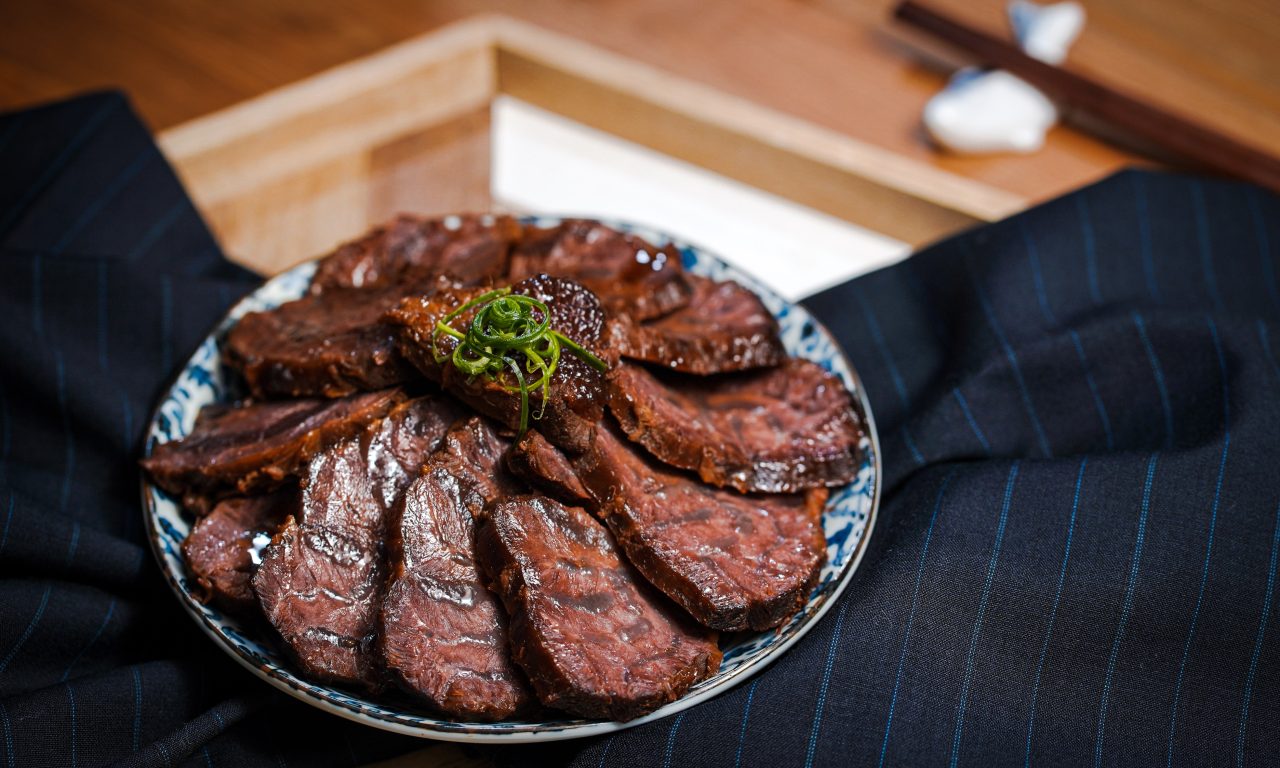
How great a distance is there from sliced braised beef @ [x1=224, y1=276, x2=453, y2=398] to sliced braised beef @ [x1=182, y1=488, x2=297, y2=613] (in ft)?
1.03

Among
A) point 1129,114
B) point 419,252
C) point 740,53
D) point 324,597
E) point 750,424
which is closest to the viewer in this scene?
point 324,597

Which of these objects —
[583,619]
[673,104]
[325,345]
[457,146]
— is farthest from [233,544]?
[673,104]

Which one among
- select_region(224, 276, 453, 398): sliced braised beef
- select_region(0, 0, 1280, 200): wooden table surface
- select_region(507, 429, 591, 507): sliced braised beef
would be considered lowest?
select_region(507, 429, 591, 507): sliced braised beef

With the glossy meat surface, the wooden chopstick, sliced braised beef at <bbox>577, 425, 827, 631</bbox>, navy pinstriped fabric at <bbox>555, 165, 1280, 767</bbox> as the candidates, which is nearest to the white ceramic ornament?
the wooden chopstick

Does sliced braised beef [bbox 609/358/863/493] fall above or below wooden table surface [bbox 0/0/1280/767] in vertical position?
below

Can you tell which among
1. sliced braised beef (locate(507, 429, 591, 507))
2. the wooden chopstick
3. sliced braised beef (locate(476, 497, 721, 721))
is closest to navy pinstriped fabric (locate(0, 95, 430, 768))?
sliced braised beef (locate(476, 497, 721, 721))

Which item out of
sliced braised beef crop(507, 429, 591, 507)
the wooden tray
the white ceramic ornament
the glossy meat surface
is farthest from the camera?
the white ceramic ornament

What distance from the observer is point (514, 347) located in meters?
2.64

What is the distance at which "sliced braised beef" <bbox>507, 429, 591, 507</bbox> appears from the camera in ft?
8.71

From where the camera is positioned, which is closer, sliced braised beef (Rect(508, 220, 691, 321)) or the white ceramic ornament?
sliced braised beef (Rect(508, 220, 691, 321))

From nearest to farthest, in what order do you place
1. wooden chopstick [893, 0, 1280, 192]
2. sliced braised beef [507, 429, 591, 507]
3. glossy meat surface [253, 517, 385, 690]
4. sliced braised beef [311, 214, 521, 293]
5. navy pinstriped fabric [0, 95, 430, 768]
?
glossy meat surface [253, 517, 385, 690] < sliced braised beef [507, 429, 591, 507] < navy pinstriped fabric [0, 95, 430, 768] < sliced braised beef [311, 214, 521, 293] < wooden chopstick [893, 0, 1280, 192]

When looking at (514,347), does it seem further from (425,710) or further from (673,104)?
(673,104)

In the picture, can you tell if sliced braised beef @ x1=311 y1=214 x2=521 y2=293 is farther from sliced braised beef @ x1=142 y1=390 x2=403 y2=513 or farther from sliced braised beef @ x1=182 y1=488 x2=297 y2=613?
sliced braised beef @ x1=182 y1=488 x2=297 y2=613

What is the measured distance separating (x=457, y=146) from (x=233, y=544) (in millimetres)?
2303
